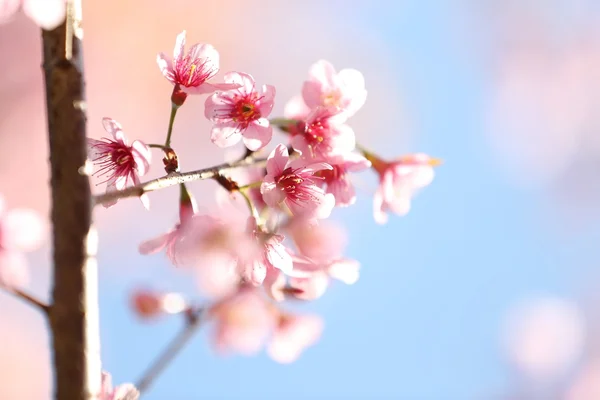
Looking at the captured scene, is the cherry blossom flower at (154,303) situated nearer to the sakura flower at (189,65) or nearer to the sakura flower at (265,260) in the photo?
the sakura flower at (265,260)

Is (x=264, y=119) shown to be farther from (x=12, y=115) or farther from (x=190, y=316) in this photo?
(x=12, y=115)

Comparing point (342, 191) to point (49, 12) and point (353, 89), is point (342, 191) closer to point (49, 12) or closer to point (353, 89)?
point (353, 89)

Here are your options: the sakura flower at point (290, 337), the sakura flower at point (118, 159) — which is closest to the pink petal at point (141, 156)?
the sakura flower at point (118, 159)

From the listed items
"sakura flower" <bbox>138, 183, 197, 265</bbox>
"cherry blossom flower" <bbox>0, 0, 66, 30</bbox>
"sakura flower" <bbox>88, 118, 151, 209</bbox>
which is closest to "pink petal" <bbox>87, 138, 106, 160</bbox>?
"sakura flower" <bbox>88, 118, 151, 209</bbox>

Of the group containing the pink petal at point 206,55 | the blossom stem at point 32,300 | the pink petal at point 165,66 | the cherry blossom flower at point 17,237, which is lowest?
the blossom stem at point 32,300

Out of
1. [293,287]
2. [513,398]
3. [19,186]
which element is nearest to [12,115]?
[19,186]

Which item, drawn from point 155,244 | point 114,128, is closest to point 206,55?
point 114,128
